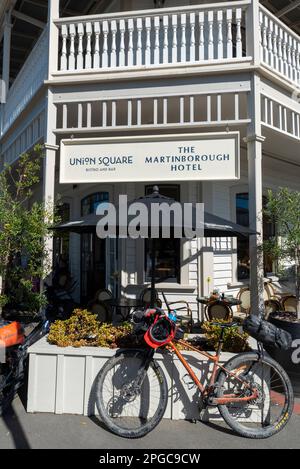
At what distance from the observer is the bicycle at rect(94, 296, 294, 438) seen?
3162 millimetres

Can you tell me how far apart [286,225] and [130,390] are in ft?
9.60

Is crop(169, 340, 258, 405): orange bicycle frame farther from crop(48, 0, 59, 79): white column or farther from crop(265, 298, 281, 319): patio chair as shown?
crop(48, 0, 59, 79): white column

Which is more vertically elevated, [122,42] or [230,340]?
[122,42]

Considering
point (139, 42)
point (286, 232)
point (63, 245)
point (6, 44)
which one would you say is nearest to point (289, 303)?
point (286, 232)

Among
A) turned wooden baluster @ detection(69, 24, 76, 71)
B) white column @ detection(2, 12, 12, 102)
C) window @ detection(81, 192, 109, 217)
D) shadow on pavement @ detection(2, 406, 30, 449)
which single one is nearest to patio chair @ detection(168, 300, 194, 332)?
shadow on pavement @ detection(2, 406, 30, 449)

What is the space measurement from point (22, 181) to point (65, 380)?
9.45 feet

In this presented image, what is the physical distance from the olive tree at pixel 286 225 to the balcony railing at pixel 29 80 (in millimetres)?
4207

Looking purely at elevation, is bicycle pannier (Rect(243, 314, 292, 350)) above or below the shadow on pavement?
above

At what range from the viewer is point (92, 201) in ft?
28.4

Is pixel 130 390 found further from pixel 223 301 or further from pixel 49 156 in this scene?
pixel 49 156

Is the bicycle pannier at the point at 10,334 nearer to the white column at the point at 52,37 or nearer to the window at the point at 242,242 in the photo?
the white column at the point at 52,37

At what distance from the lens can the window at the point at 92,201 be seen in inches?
321

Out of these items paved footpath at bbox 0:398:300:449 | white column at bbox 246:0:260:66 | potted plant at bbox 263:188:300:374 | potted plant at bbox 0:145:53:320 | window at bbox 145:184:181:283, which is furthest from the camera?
window at bbox 145:184:181:283

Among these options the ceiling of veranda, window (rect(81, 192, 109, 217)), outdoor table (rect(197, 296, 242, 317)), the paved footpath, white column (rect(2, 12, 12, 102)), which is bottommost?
the paved footpath
